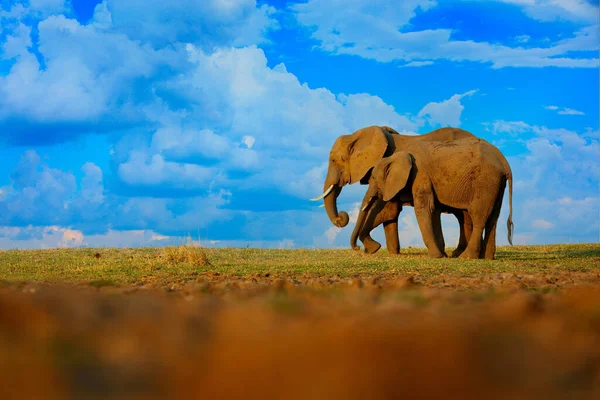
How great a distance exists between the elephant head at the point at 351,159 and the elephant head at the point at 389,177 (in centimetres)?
91

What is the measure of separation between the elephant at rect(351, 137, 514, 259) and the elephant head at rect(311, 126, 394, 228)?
3.55 feet

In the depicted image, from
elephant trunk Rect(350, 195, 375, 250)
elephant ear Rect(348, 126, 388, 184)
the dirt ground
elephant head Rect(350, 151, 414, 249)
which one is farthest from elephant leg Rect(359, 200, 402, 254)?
the dirt ground

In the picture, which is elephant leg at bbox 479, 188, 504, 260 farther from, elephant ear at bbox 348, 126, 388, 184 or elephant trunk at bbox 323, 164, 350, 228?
elephant trunk at bbox 323, 164, 350, 228

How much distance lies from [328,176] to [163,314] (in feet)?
50.3

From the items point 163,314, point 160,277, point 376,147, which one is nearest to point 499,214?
point 376,147

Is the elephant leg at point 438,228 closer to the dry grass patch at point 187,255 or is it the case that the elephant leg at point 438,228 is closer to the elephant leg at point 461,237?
the elephant leg at point 461,237

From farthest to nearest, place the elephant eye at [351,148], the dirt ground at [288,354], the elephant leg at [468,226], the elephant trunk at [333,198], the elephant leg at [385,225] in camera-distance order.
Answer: the elephant trunk at [333,198], the elephant eye at [351,148], the elephant leg at [385,225], the elephant leg at [468,226], the dirt ground at [288,354]

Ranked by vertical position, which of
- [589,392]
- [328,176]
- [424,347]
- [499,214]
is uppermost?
[328,176]

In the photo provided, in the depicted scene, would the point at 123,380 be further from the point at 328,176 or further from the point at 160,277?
the point at 328,176

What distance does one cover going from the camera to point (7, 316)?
2.53 meters

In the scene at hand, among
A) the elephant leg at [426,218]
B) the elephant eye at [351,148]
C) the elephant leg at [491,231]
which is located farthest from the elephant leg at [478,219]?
the elephant eye at [351,148]

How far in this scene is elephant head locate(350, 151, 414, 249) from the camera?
14.9 metres

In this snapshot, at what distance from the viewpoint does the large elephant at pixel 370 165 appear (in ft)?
54.3

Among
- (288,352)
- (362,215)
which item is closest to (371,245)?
(362,215)
